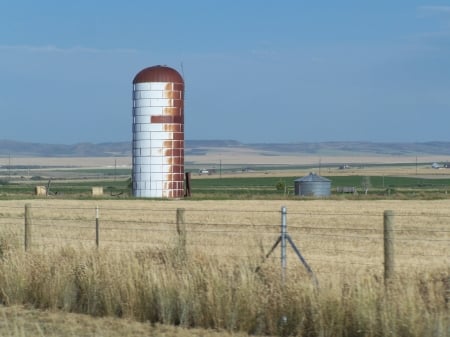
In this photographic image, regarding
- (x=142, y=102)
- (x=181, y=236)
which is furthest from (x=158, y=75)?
(x=181, y=236)

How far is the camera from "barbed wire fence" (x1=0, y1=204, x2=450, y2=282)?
16.1 metres

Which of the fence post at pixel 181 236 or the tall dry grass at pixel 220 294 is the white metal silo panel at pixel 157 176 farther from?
the tall dry grass at pixel 220 294

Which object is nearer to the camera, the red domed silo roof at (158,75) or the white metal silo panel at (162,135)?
the white metal silo panel at (162,135)

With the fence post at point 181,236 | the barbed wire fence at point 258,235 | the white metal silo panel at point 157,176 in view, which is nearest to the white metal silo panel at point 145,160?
the white metal silo panel at point 157,176

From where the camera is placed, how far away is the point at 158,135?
52.3 meters

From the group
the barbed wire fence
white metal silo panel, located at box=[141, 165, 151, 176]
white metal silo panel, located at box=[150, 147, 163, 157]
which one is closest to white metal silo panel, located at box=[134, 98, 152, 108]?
white metal silo panel, located at box=[150, 147, 163, 157]

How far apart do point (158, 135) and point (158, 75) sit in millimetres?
3788

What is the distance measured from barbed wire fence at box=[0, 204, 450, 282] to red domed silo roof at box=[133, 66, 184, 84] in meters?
16.7

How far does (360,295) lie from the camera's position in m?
10.7

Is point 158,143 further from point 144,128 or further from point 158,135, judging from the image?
point 144,128

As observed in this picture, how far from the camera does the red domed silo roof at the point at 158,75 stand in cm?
5309

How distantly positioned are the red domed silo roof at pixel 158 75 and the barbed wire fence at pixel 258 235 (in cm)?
1675

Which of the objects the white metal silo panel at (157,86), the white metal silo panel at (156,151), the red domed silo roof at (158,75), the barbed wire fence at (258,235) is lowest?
the barbed wire fence at (258,235)

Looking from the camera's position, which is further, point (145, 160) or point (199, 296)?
point (145, 160)
